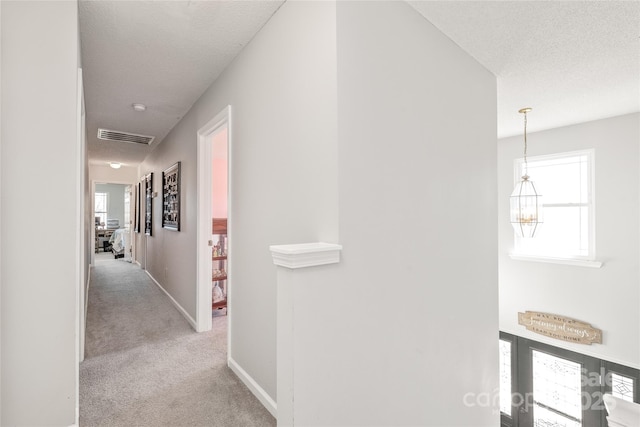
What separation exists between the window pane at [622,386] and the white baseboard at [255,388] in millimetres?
4233

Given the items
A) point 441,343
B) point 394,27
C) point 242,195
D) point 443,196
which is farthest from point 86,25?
point 441,343

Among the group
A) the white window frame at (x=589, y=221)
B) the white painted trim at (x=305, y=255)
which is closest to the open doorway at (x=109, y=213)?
the white painted trim at (x=305, y=255)

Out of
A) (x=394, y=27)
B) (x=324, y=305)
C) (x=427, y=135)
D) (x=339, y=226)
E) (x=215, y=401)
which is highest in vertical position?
(x=394, y=27)

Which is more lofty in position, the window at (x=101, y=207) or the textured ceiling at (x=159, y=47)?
the textured ceiling at (x=159, y=47)

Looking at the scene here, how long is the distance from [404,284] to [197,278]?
2240 millimetres

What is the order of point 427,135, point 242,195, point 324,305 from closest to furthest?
point 324,305, point 427,135, point 242,195

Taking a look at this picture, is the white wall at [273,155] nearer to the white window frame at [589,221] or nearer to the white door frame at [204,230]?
the white door frame at [204,230]

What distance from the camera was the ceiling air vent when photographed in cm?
447

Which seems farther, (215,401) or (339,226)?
(215,401)

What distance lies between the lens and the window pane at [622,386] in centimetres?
362

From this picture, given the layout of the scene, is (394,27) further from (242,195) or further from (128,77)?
(128,77)

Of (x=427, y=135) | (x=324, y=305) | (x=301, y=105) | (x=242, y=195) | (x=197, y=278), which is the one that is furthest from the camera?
(x=197, y=278)

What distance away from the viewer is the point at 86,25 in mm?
1967

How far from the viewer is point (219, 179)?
4.14 meters
